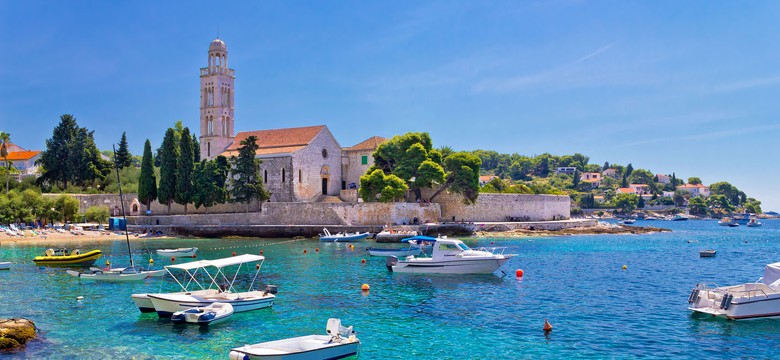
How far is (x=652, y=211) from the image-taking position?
149750mm

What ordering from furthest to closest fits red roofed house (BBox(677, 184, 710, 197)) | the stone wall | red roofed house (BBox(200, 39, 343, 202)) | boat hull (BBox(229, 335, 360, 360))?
red roofed house (BBox(677, 184, 710, 197))
the stone wall
red roofed house (BBox(200, 39, 343, 202))
boat hull (BBox(229, 335, 360, 360))

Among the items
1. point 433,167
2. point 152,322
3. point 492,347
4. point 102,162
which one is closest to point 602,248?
point 433,167

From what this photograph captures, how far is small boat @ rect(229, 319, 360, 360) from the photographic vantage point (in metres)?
12.0

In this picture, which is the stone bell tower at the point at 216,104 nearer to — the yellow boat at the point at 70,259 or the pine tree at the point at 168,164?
the pine tree at the point at 168,164

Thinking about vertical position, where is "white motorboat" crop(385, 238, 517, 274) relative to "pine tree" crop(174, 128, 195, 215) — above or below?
below

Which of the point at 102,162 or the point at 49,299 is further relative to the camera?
the point at 102,162

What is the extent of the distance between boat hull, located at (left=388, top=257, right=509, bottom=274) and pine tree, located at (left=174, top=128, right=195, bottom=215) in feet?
114

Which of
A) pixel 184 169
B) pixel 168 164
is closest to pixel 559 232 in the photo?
pixel 184 169

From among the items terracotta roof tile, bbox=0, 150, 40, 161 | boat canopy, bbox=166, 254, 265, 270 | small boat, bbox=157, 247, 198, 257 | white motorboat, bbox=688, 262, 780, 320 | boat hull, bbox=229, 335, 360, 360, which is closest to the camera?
boat hull, bbox=229, 335, 360, 360

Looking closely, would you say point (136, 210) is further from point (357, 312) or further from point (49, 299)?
point (357, 312)

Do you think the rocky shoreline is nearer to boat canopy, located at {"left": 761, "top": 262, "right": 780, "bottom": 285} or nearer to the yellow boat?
the yellow boat

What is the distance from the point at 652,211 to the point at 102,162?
130m

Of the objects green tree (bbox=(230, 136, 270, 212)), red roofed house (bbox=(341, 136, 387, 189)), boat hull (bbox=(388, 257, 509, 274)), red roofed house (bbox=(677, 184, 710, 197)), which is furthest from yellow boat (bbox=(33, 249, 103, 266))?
red roofed house (bbox=(677, 184, 710, 197))

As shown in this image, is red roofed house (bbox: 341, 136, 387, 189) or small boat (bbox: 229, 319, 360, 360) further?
red roofed house (bbox: 341, 136, 387, 189)
